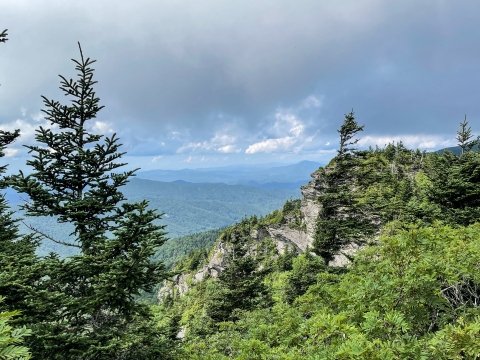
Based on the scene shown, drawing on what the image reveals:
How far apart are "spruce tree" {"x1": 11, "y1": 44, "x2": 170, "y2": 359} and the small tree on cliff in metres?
13.3

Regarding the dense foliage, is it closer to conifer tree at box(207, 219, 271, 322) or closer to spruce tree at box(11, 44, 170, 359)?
spruce tree at box(11, 44, 170, 359)

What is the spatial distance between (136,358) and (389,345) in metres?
7.34

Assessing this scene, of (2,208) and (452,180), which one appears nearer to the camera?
(2,208)

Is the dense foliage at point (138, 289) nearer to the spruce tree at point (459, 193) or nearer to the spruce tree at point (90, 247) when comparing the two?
the spruce tree at point (90, 247)

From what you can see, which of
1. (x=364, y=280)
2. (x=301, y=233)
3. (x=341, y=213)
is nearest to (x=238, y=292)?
(x=341, y=213)

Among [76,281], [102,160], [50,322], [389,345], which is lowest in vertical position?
[50,322]

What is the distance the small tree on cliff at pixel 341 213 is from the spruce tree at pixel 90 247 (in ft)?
43.5

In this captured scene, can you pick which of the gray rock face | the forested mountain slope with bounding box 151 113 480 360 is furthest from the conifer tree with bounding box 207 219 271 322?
the gray rock face

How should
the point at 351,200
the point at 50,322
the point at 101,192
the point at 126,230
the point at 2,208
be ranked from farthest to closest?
the point at 351,200 → the point at 2,208 → the point at 101,192 → the point at 126,230 → the point at 50,322

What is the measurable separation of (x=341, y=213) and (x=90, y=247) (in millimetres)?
16486

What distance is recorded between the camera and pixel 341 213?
1909 cm

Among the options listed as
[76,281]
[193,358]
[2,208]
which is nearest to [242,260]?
[193,358]

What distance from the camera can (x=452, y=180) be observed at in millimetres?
18469

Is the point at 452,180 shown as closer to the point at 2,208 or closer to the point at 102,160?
the point at 102,160
